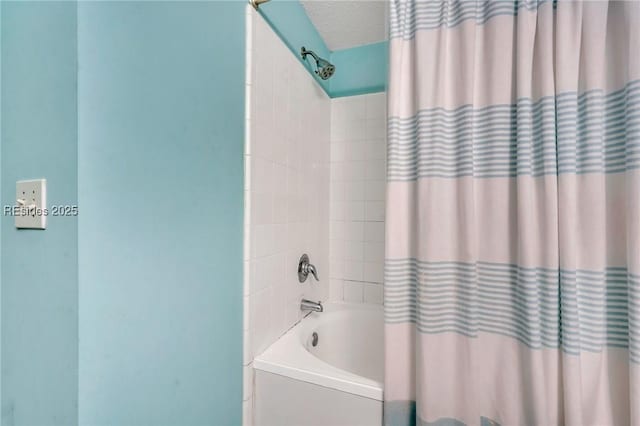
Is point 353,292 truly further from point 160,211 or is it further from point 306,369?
point 160,211

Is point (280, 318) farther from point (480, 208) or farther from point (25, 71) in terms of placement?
point (25, 71)

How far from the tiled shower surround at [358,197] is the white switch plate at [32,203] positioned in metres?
1.50

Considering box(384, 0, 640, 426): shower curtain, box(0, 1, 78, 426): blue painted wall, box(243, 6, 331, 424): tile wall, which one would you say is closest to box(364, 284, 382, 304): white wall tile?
box(243, 6, 331, 424): tile wall

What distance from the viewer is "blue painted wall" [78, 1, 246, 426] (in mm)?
575

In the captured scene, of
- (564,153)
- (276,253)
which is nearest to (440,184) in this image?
(564,153)

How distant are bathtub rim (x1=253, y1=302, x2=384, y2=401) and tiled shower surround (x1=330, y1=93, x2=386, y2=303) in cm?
66

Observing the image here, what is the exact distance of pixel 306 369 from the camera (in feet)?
3.48

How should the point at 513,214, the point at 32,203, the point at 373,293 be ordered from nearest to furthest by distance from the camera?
the point at 32,203
the point at 513,214
the point at 373,293

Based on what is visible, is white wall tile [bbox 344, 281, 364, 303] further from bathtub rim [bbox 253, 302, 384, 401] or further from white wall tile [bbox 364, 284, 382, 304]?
bathtub rim [bbox 253, 302, 384, 401]

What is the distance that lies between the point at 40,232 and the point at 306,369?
2.95ft

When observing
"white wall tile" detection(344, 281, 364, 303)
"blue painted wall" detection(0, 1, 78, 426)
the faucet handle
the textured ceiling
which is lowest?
"white wall tile" detection(344, 281, 364, 303)

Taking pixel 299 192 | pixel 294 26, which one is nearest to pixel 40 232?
pixel 299 192

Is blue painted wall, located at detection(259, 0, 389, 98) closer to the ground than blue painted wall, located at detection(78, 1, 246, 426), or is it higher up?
higher up

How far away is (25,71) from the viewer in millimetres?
596
